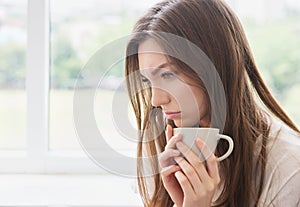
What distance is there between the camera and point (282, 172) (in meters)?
1.22

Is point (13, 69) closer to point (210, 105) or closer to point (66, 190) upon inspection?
point (66, 190)

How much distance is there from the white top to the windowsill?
0.55m

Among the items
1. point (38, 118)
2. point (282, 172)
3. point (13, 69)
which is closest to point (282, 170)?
point (282, 172)

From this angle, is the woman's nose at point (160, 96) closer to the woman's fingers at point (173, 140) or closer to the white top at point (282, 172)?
the woman's fingers at point (173, 140)

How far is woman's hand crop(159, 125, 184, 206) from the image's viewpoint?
Result: 115cm

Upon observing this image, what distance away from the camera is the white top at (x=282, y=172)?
3.98ft

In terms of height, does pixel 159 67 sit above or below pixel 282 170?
above

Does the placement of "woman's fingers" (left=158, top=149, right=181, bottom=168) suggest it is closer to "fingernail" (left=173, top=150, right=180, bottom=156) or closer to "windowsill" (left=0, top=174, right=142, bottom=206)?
"fingernail" (left=173, top=150, right=180, bottom=156)

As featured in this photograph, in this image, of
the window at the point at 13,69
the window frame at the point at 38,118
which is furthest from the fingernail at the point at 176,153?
the window at the point at 13,69

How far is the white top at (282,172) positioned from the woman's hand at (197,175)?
0.15 meters

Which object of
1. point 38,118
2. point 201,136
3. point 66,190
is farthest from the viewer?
point 38,118

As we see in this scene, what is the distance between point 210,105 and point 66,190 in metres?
0.71

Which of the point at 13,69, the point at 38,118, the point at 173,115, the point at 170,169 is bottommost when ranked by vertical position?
the point at 38,118

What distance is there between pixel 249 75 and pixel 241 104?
9 cm
